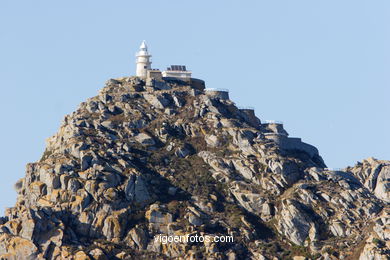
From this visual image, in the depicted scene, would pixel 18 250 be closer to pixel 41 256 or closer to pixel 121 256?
pixel 41 256

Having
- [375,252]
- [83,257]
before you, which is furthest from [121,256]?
[375,252]

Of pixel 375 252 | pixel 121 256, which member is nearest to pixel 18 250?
pixel 121 256

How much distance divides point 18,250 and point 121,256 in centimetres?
1592

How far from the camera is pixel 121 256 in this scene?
656 ft

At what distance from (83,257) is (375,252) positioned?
45.1 m

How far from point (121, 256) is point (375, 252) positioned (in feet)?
129

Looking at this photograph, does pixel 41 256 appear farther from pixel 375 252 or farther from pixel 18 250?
pixel 375 252

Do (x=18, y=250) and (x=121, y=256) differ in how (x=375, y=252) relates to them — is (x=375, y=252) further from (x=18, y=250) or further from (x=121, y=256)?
(x=18, y=250)

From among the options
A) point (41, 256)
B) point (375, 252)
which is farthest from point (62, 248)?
point (375, 252)

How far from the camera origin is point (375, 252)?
7859 inches

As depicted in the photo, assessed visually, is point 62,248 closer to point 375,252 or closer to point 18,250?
point 18,250

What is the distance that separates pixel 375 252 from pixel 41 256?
169 feet

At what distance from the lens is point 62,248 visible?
655 feet

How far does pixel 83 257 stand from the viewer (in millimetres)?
197750
